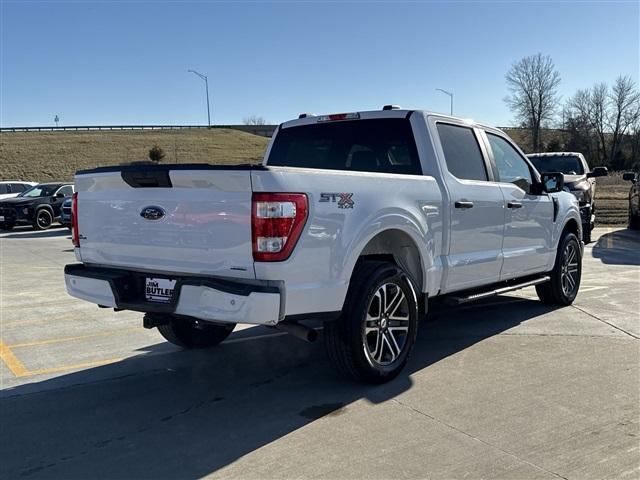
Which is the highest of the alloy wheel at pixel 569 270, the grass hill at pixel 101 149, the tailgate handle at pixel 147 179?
the grass hill at pixel 101 149

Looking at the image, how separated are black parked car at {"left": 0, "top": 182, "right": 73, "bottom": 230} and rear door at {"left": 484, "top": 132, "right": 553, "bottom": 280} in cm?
1979

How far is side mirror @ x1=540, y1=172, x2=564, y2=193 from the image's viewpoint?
268 inches

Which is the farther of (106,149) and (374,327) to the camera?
(106,149)

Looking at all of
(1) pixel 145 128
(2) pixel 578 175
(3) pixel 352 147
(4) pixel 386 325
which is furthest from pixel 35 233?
(1) pixel 145 128

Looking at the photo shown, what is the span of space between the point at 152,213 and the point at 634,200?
49.7 feet

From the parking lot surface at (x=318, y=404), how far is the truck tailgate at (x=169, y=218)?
1.02 meters

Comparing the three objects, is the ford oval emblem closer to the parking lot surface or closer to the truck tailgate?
the truck tailgate

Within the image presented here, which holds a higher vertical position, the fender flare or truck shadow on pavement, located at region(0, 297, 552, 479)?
the fender flare

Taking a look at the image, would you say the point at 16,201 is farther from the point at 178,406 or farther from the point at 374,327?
→ the point at 374,327

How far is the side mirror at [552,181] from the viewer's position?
680 cm

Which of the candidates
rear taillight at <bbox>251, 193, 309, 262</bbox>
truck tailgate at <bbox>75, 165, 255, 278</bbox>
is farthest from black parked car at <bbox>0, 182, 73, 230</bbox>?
rear taillight at <bbox>251, 193, 309, 262</bbox>

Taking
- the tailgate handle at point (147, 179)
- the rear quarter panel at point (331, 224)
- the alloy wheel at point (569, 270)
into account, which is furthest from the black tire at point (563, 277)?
the tailgate handle at point (147, 179)

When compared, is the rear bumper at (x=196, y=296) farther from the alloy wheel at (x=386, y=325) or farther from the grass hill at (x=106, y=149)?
the grass hill at (x=106, y=149)

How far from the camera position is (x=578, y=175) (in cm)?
1346
